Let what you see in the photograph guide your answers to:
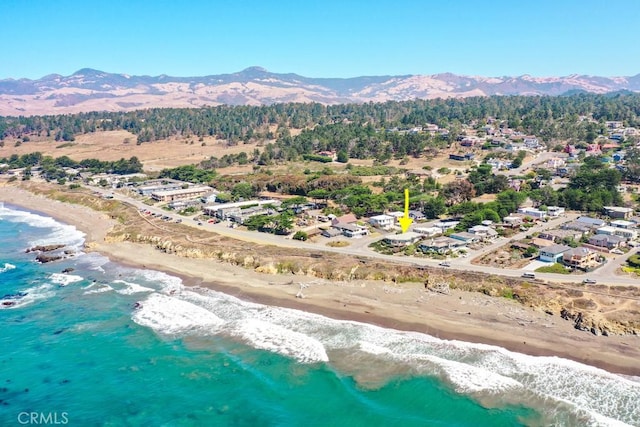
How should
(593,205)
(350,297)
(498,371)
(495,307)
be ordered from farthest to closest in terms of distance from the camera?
(593,205), (350,297), (495,307), (498,371)

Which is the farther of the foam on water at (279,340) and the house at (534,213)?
the house at (534,213)

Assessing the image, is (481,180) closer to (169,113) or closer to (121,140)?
(121,140)

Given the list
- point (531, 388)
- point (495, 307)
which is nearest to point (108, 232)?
point (495, 307)

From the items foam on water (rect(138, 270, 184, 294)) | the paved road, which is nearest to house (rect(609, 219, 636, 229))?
the paved road

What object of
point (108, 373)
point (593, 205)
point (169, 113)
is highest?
point (169, 113)

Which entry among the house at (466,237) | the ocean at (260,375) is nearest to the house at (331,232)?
the house at (466,237)

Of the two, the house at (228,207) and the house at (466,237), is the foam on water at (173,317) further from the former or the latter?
the house at (466,237)
